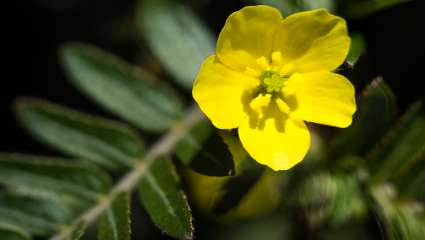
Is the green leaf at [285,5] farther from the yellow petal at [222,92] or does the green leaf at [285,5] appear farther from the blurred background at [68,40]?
the blurred background at [68,40]

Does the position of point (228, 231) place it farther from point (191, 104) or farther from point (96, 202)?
point (96, 202)

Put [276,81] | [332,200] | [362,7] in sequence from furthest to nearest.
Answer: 1. [332,200]
2. [362,7]
3. [276,81]

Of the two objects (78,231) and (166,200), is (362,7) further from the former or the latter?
(78,231)

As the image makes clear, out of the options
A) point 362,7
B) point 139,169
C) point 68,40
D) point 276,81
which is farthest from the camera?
point 68,40

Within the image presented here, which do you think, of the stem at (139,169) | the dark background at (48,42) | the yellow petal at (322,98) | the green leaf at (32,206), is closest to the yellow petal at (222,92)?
the yellow petal at (322,98)

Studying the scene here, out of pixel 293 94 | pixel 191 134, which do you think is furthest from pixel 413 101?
pixel 191 134

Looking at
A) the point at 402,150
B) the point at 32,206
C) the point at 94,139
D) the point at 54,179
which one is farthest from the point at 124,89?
the point at 402,150
